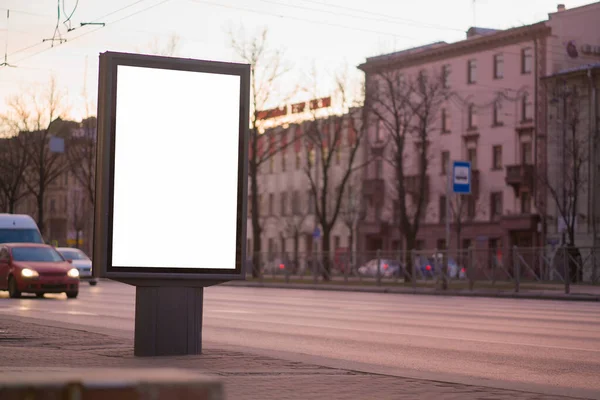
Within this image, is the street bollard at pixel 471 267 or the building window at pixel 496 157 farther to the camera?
A: the building window at pixel 496 157

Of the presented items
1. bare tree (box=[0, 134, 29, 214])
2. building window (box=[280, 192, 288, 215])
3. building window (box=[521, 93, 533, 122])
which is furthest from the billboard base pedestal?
building window (box=[280, 192, 288, 215])

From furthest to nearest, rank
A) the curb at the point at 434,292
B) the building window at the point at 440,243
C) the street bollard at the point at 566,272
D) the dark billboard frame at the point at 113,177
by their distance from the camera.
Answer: the building window at the point at 440,243 → the street bollard at the point at 566,272 → the curb at the point at 434,292 → the dark billboard frame at the point at 113,177

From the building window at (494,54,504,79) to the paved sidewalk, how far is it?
64.8m

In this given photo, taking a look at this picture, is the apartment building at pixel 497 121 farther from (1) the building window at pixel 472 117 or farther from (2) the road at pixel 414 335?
(2) the road at pixel 414 335

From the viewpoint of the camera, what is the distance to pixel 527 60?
7544 centimetres

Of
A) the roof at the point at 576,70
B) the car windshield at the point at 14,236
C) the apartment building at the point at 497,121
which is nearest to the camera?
the car windshield at the point at 14,236

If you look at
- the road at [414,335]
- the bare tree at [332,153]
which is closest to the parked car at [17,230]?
the road at [414,335]

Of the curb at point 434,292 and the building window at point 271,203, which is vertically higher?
the building window at point 271,203

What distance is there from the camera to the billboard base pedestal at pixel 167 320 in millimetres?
12227

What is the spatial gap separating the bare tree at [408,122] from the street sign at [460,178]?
6547mm

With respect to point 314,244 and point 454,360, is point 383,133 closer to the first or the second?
point 314,244

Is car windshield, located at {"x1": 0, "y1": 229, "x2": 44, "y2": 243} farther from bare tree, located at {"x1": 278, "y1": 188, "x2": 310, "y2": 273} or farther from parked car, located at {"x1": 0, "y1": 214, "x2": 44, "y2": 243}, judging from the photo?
Answer: bare tree, located at {"x1": 278, "y1": 188, "x2": 310, "y2": 273}

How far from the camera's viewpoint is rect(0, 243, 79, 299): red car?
107 ft

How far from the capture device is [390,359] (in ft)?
45.8
